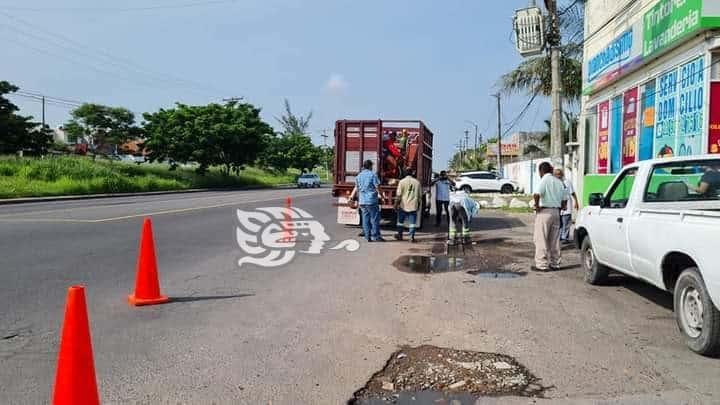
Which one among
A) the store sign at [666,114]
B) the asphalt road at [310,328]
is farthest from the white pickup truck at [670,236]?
the store sign at [666,114]

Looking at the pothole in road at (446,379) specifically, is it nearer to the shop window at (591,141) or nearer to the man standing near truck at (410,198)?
the man standing near truck at (410,198)

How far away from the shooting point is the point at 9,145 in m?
41.2

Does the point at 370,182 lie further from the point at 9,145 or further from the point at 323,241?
the point at 9,145

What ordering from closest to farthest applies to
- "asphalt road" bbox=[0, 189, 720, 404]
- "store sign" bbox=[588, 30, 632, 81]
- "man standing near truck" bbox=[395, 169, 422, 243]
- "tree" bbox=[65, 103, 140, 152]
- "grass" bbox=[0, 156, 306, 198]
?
"asphalt road" bbox=[0, 189, 720, 404], "man standing near truck" bbox=[395, 169, 422, 243], "store sign" bbox=[588, 30, 632, 81], "grass" bbox=[0, 156, 306, 198], "tree" bbox=[65, 103, 140, 152]

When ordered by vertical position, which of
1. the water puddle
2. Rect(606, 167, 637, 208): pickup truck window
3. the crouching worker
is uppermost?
Rect(606, 167, 637, 208): pickup truck window

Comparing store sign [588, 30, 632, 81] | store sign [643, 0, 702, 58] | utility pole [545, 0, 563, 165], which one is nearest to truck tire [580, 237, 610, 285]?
→ store sign [643, 0, 702, 58]

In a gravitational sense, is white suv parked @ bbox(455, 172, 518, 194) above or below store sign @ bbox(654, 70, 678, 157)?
below

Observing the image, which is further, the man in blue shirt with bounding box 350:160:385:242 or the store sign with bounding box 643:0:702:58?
the man in blue shirt with bounding box 350:160:385:242

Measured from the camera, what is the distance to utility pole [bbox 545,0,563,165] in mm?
16219

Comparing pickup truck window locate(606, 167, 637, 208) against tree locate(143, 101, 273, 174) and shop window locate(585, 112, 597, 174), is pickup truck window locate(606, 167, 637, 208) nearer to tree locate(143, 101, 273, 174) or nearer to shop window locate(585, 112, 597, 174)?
shop window locate(585, 112, 597, 174)

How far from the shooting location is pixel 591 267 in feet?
26.0

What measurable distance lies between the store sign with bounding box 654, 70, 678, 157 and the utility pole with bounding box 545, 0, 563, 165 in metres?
2.41

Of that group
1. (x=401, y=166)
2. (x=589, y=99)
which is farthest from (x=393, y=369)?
(x=589, y=99)

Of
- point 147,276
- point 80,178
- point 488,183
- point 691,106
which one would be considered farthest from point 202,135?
point 147,276
